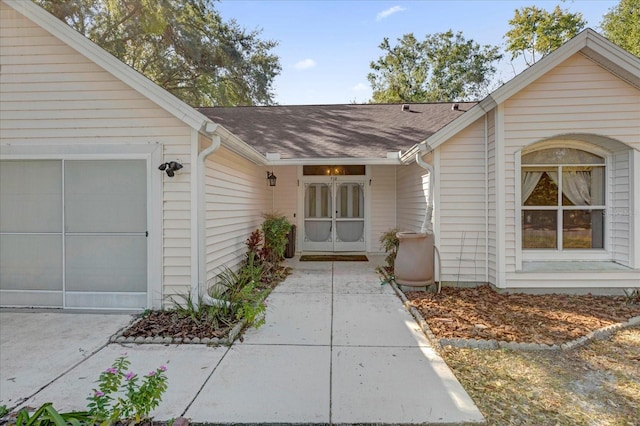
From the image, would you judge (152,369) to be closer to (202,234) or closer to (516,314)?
(202,234)

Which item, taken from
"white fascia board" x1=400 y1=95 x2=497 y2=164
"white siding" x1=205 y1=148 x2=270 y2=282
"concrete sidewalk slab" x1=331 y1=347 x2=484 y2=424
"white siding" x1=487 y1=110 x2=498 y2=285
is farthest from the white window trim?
"white siding" x1=205 y1=148 x2=270 y2=282

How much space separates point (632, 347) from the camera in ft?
12.1

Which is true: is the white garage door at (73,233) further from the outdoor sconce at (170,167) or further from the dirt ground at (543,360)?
the dirt ground at (543,360)

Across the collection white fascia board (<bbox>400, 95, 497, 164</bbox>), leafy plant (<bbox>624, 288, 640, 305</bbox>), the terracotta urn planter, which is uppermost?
white fascia board (<bbox>400, 95, 497, 164</bbox>)

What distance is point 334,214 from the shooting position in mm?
9742

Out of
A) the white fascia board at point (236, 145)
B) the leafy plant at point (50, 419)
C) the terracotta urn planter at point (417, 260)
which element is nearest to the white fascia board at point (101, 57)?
the white fascia board at point (236, 145)

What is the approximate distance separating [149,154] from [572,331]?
594 cm

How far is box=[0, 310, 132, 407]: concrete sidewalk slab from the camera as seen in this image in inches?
118

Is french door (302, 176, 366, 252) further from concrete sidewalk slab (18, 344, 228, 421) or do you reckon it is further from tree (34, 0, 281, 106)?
tree (34, 0, 281, 106)

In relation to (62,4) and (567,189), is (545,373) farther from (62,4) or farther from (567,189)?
(62,4)

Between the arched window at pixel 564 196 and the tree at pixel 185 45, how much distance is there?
1387 cm

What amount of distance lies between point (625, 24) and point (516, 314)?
76.1 ft

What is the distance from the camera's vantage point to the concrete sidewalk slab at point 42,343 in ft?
9.87

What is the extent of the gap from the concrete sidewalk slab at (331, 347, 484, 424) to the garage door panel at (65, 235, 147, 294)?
3110 mm
